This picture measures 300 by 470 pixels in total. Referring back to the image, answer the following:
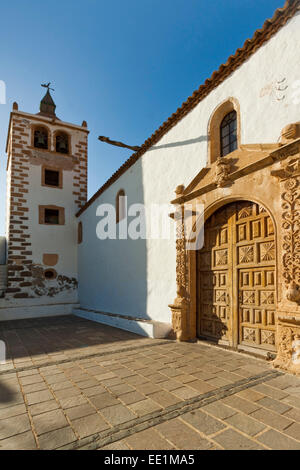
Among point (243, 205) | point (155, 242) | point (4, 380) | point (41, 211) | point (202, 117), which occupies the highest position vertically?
point (202, 117)

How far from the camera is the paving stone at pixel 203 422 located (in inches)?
85.4

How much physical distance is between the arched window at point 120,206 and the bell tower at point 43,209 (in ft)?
13.6

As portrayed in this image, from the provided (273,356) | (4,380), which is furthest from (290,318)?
(4,380)

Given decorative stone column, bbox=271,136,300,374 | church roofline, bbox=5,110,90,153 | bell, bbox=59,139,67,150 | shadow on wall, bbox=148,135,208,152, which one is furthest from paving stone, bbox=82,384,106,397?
church roofline, bbox=5,110,90,153

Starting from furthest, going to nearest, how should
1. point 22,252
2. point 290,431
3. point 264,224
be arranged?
1. point 22,252
2. point 264,224
3. point 290,431

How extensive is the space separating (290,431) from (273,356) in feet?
5.66

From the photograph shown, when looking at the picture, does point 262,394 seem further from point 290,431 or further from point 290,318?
point 290,318

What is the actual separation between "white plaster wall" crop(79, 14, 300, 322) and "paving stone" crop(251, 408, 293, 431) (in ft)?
11.0

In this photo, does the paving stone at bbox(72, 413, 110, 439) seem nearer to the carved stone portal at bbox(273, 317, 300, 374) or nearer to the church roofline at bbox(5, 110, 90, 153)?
the carved stone portal at bbox(273, 317, 300, 374)

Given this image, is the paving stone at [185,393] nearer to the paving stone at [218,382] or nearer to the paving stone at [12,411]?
the paving stone at [218,382]

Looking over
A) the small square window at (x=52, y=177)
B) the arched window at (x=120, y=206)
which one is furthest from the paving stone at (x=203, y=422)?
the small square window at (x=52, y=177)

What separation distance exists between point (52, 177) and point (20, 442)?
1134 centimetres

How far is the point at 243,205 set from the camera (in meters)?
4.48

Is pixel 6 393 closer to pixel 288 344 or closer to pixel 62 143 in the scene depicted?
pixel 288 344
